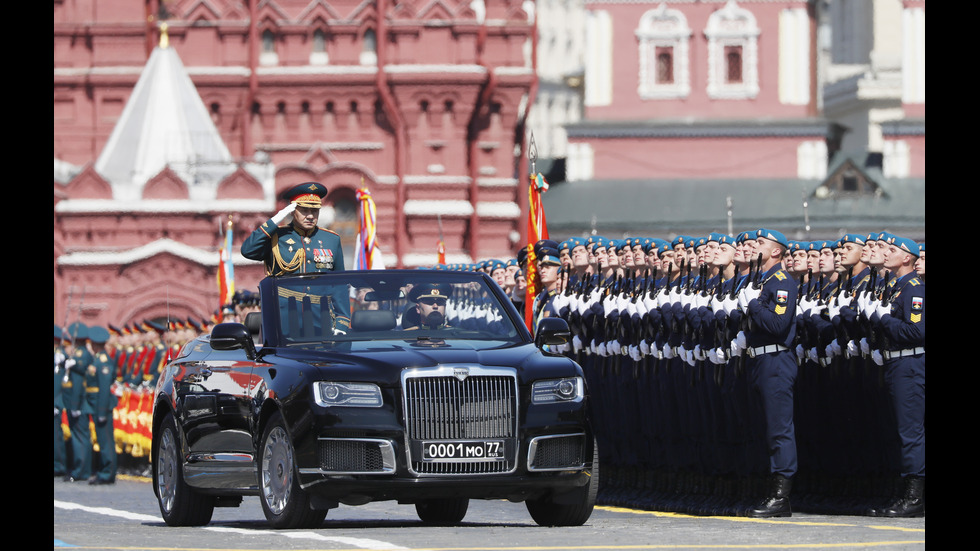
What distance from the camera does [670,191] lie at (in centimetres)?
6316

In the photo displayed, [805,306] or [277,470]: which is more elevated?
[805,306]

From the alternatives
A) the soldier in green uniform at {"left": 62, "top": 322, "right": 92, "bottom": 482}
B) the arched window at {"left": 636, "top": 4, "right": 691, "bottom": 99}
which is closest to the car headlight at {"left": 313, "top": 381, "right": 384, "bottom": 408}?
the soldier in green uniform at {"left": 62, "top": 322, "right": 92, "bottom": 482}

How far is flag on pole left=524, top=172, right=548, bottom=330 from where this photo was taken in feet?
55.0

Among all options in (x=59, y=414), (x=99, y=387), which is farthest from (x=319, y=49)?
(x=99, y=387)

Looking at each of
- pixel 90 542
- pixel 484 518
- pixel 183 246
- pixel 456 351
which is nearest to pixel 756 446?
pixel 484 518

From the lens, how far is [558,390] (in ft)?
36.7

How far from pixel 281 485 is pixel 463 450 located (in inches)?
42.6

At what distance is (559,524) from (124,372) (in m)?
15.6

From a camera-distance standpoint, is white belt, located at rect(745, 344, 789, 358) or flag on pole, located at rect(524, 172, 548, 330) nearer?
white belt, located at rect(745, 344, 789, 358)

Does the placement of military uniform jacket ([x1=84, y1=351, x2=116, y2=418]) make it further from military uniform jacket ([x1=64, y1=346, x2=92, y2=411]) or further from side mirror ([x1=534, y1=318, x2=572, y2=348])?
side mirror ([x1=534, y1=318, x2=572, y2=348])

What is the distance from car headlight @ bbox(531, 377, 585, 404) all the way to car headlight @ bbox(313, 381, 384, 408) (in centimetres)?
85

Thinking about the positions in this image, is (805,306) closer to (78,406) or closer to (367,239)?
(367,239)

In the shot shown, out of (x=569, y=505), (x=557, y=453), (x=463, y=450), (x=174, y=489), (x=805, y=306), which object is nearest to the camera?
(x=463, y=450)

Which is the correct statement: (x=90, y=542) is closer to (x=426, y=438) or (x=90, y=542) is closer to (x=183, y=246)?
(x=426, y=438)
